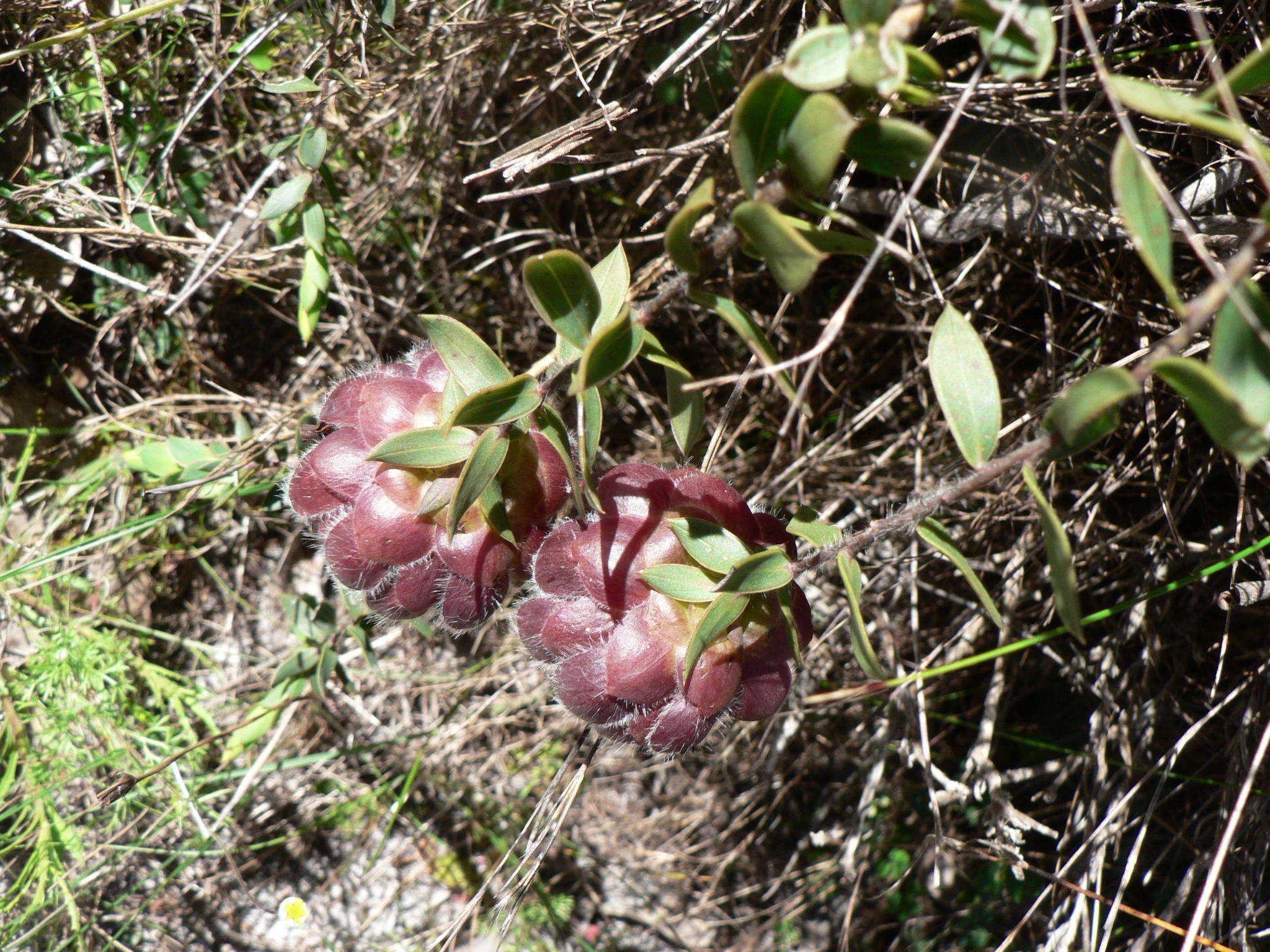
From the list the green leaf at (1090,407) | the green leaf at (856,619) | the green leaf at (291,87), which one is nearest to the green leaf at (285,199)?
the green leaf at (291,87)

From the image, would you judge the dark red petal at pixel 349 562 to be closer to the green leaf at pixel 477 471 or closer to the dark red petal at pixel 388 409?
the dark red petal at pixel 388 409

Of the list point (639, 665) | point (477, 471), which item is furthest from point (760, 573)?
point (477, 471)

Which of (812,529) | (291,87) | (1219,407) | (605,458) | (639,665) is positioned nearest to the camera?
(1219,407)

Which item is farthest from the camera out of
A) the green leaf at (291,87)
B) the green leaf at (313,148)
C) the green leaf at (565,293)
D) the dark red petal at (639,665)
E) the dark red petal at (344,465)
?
the green leaf at (313,148)

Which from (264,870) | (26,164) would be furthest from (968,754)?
(26,164)

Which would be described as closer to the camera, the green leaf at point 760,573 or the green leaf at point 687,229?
the green leaf at point 687,229

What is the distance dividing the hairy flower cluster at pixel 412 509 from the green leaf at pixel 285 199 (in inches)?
19.2

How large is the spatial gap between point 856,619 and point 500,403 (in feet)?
1.37

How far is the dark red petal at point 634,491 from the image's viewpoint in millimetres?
917

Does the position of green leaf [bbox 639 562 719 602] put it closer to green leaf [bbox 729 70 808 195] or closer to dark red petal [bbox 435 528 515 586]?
dark red petal [bbox 435 528 515 586]

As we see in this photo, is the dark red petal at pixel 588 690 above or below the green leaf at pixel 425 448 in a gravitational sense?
below

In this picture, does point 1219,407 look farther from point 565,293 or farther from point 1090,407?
point 565,293

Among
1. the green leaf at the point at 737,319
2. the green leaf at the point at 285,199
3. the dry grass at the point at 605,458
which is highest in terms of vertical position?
the green leaf at the point at 737,319

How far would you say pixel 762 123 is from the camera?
69cm
